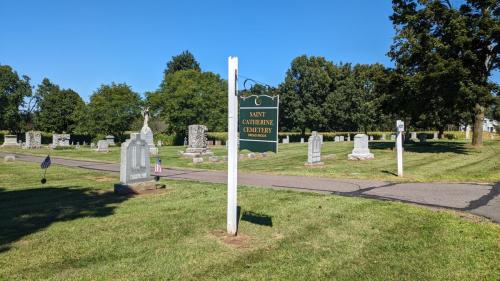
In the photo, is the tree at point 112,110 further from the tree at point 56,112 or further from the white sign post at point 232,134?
the white sign post at point 232,134

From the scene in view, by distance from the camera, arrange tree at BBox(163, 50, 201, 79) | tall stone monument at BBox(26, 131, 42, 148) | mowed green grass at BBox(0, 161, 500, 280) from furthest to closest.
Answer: tree at BBox(163, 50, 201, 79) → tall stone monument at BBox(26, 131, 42, 148) → mowed green grass at BBox(0, 161, 500, 280)

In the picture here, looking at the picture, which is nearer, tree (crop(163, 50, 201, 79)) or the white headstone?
the white headstone

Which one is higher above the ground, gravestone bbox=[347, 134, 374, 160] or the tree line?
the tree line

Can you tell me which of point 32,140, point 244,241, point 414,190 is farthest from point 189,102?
point 244,241

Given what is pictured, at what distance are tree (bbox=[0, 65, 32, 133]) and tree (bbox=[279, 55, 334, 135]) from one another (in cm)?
4347

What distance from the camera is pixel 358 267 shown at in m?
5.55

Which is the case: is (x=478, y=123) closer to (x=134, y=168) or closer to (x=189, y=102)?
(x=134, y=168)

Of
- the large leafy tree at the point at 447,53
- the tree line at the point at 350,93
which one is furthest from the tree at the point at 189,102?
the large leafy tree at the point at 447,53

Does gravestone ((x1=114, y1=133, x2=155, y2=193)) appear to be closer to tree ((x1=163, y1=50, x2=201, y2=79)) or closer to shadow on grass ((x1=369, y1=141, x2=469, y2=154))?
shadow on grass ((x1=369, y1=141, x2=469, y2=154))

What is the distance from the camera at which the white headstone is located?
1166 centimetres

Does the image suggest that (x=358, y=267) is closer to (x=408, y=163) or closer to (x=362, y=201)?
(x=362, y=201)

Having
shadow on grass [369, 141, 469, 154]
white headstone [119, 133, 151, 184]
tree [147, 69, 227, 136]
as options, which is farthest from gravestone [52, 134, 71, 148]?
→ white headstone [119, 133, 151, 184]

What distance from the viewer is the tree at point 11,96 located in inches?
2381

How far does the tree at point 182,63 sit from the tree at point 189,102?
27453 mm
